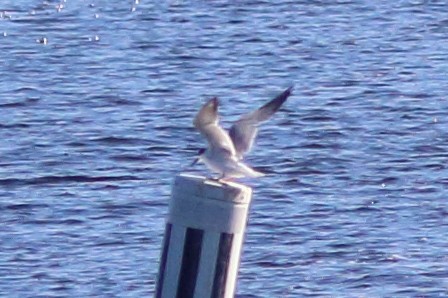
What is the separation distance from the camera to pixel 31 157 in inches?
465

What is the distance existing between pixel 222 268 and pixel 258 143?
763 cm

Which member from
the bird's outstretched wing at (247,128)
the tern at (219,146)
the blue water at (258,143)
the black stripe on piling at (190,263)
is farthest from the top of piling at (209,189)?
the blue water at (258,143)

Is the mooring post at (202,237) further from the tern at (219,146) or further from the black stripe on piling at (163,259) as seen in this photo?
the tern at (219,146)

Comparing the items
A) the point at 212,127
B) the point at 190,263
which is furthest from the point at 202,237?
the point at 212,127

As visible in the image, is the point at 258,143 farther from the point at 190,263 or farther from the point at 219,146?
the point at 190,263

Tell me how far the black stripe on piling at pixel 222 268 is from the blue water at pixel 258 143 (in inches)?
163

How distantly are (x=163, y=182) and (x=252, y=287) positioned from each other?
7.74ft

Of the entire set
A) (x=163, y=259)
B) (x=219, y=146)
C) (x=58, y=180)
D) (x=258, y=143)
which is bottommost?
(x=58, y=180)

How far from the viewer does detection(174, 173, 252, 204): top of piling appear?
450 cm

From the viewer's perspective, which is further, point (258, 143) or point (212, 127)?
point (258, 143)

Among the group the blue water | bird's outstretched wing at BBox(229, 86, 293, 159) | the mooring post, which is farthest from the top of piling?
the blue water

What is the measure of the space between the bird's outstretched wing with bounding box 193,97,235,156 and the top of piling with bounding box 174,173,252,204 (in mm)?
1058

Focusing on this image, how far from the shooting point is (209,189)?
4492 mm

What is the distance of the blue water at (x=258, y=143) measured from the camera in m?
9.28
